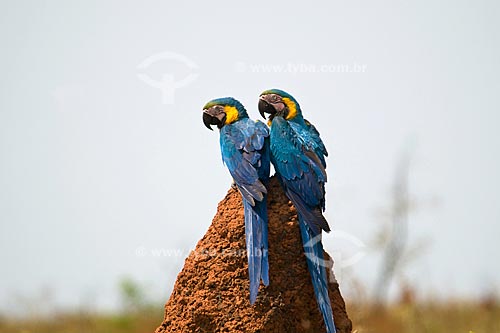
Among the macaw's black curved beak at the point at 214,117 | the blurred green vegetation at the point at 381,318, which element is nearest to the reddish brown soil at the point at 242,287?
the macaw's black curved beak at the point at 214,117

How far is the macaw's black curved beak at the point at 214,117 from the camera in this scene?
4953 millimetres

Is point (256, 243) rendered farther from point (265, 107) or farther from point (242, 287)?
point (265, 107)

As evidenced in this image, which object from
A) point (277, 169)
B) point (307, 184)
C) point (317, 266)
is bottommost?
point (317, 266)

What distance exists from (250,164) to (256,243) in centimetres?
54

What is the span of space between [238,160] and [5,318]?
7044 mm

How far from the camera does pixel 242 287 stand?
4.46 meters

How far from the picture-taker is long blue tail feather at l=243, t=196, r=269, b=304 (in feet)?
14.1

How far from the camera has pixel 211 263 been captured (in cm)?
459

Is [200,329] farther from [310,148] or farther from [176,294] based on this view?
[310,148]

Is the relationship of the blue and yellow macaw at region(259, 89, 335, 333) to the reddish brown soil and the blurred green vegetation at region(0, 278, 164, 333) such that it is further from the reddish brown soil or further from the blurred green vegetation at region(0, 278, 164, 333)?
the blurred green vegetation at region(0, 278, 164, 333)

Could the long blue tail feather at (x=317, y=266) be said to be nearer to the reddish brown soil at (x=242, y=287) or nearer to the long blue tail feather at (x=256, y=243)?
the reddish brown soil at (x=242, y=287)

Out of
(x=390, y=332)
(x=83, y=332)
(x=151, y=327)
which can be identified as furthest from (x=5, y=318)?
Answer: (x=390, y=332)

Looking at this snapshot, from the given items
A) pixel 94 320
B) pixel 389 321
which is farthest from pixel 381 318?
pixel 94 320

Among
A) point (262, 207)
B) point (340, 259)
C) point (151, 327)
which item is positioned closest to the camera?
point (262, 207)
